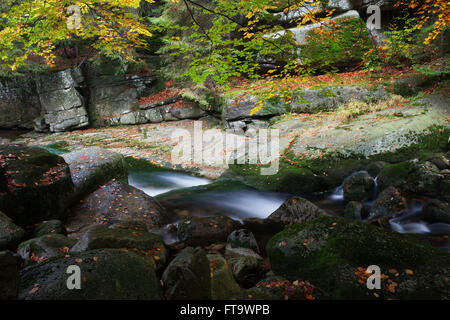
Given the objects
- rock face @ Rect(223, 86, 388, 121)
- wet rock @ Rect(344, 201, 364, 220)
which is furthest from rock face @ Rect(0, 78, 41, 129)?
wet rock @ Rect(344, 201, 364, 220)

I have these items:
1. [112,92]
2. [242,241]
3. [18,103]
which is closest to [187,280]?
[242,241]

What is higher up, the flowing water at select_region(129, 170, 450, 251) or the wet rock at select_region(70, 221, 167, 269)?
the wet rock at select_region(70, 221, 167, 269)

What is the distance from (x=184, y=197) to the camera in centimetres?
805

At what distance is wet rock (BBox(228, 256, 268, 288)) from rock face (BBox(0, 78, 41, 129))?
22257 millimetres

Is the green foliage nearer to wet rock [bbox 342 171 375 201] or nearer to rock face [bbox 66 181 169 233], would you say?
wet rock [bbox 342 171 375 201]

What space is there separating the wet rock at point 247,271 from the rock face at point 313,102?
9.02 m

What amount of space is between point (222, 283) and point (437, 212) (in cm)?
572

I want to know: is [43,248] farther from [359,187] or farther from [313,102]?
[313,102]

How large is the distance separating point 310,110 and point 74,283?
43.6ft

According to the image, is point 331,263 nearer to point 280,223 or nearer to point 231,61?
point 280,223

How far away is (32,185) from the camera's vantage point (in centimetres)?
514

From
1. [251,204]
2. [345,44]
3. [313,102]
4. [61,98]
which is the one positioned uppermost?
[345,44]

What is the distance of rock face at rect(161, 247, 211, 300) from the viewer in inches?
105
